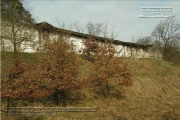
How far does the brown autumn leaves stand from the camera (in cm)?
1133

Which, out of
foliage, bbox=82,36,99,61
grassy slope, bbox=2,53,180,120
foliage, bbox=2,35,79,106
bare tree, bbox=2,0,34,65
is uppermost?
bare tree, bbox=2,0,34,65

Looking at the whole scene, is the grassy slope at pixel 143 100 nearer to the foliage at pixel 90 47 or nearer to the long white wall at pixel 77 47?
the long white wall at pixel 77 47

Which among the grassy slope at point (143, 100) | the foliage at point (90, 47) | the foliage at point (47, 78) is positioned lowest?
the grassy slope at point (143, 100)

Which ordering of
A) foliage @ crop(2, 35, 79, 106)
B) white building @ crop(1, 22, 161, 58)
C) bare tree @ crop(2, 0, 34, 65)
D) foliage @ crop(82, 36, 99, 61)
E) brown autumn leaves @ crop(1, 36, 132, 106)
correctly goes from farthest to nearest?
foliage @ crop(82, 36, 99, 61) → white building @ crop(1, 22, 161, 58) → bare tree @ crop(2, 0, 34, 65) → brown autumn leaves @ crop(1, 36, 132, 106) → foliage @ crop(2, 35, 79, 106)

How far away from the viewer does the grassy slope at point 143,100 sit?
1282 cm

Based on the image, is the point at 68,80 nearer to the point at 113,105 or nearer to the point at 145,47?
the point at 113,105

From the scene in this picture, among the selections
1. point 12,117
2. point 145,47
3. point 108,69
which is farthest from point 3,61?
point 145,47

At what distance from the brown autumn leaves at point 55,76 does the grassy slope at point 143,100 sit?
64.5 inches

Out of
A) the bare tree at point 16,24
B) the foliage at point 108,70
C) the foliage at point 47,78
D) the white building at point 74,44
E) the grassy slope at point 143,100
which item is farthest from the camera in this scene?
the white building at point 74,44

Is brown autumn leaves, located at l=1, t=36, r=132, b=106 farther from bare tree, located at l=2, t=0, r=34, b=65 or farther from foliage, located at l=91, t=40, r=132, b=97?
bare tree, located at l=2, t=0, r=34, b=65

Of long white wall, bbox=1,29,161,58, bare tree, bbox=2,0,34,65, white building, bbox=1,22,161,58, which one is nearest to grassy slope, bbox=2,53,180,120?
long white wall, bbox=1,29,161,58

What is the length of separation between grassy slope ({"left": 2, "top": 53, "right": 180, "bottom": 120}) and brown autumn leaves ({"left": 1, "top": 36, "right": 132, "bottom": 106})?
1.64m

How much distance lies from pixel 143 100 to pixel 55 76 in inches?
359

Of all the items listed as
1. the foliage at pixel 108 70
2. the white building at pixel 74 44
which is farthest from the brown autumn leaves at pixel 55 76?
the white building at pixel 74 44
